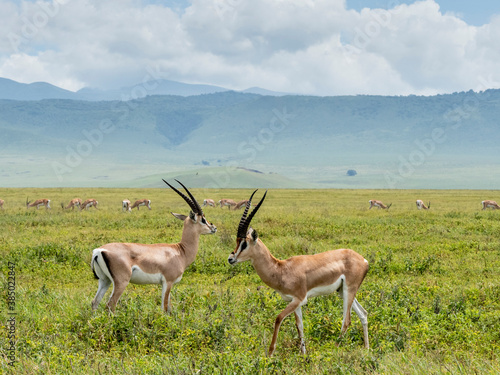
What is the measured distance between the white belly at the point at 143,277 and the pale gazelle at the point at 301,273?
1835 mm

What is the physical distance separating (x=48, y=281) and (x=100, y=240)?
4.75 metres

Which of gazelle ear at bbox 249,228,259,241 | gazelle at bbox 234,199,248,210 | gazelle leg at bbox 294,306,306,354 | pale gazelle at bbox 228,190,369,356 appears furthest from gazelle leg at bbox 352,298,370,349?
gazelle at bbox 234,199,248,210

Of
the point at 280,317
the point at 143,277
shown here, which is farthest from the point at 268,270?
the point at 143,277

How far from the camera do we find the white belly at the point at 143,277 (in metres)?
8.05

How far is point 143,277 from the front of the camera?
26.6 ft

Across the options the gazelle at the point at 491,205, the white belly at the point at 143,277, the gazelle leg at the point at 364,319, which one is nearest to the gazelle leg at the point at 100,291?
the white belly at the point at 143,277

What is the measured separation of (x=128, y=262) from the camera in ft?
26.0

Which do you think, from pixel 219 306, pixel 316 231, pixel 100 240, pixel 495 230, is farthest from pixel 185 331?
pixel 495 230

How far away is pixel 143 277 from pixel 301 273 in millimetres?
2635

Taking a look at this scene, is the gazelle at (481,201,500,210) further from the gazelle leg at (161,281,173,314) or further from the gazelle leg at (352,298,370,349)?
the gazelle leg at (161,281,173,314)

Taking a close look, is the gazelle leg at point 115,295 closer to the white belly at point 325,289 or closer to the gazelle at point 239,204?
the white belly at point 325,289

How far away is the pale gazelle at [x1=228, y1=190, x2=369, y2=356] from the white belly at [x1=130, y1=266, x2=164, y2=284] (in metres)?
1.83

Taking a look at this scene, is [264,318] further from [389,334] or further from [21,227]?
[21,227]

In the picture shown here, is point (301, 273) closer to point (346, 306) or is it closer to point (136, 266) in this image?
point (346, 306)
